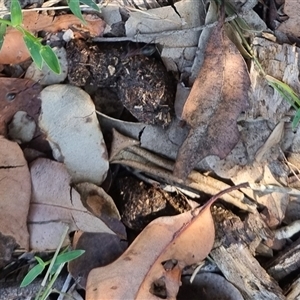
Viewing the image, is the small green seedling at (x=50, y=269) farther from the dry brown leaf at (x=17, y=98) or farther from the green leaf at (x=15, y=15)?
the green leaf at (x=15, y=15)

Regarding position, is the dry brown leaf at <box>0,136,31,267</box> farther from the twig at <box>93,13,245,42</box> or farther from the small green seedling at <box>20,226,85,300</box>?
the twig at <box>93,13,245,42</box>

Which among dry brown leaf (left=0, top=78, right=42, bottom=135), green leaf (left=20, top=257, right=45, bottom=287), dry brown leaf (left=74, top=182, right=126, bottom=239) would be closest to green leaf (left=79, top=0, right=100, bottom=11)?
dry brown leaf (left=0, top=78, right=42, bottom=135)

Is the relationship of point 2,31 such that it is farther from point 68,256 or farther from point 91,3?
point 68,256

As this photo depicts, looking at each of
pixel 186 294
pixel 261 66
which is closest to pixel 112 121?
pixel 261 66

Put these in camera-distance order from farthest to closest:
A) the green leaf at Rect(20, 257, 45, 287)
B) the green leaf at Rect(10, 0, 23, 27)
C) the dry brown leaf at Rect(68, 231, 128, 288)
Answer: the dry brown leaf at Rect(68, 231, 128, 288) → the green leaf at Rect(20, 257, 45, 287) → the green leaf at Rect(10, 0, 23, 27)

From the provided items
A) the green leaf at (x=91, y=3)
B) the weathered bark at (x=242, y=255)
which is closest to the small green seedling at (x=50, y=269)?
the weathered bark at (x=242, y=255)

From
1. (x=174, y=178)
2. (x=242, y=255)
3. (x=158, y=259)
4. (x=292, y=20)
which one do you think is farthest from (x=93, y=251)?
(x=292, y=20)

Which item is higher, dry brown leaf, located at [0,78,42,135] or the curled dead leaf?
dry brown leaf, located at [0,78,42,135]
